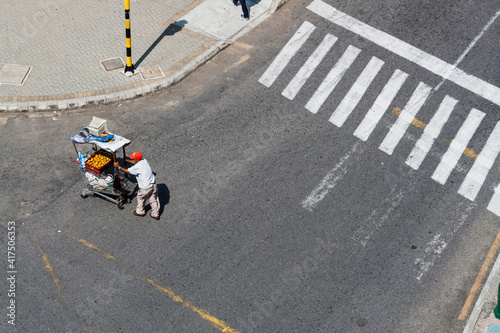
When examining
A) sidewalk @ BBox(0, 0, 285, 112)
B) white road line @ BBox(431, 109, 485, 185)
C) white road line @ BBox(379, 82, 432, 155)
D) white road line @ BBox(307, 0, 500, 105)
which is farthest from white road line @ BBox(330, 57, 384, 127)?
sidewalk @ BBox(0, 0, 285, 112)

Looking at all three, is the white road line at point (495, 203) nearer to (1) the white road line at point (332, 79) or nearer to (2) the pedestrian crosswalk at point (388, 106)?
(2) the pedestrian crosswalk at point (388, 106)

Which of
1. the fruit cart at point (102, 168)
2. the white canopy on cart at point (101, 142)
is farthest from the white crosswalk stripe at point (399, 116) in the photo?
the white canopy on cart at point (101, 142)

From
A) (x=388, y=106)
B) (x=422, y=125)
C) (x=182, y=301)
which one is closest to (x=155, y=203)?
(x=182, y=301)

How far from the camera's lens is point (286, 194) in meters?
13.6

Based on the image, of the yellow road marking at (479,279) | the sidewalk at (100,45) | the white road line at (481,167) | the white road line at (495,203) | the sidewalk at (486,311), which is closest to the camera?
the sidewalk at (486,311)

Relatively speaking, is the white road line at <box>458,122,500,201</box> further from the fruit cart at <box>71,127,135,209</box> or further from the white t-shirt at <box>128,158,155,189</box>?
the fruit cart at <box>71,127,135,209</box>

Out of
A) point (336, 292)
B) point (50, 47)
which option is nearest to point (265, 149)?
point (336, 292)

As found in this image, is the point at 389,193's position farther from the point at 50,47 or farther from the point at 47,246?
the point at 50,47

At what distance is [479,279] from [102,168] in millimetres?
8324

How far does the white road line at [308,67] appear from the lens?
1614 centimetres

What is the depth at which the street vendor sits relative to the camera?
1197 cm

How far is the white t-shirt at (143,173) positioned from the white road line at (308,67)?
5349mm

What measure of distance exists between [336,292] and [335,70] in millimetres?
7155

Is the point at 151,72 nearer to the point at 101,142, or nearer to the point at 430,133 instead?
the point at 101,142
